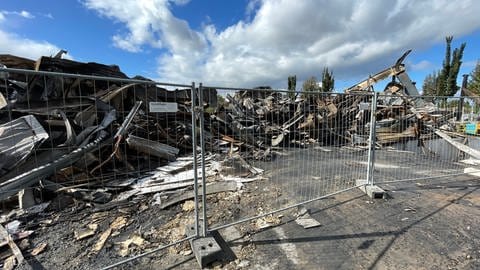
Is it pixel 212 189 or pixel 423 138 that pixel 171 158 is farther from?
pixel 423 138

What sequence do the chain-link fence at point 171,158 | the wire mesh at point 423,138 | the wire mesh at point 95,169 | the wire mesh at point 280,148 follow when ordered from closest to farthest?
the wire mesh at point 95,169 < the chain-link fence at point 171,158 < the wire mesh at point 280,148 < the wire mesh at point 423,138

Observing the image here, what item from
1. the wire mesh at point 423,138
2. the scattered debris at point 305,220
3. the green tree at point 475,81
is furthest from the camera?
the green tree at point 475,81

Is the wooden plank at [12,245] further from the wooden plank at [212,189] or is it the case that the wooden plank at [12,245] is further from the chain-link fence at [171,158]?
the wooden plank at [212,189]

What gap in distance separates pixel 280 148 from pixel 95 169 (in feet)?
19.0

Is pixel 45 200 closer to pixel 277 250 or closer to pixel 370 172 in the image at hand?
pixel 277 250

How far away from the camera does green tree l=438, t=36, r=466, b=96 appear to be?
72.9ft

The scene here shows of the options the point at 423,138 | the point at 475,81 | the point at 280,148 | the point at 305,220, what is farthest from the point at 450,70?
the point at 305,220

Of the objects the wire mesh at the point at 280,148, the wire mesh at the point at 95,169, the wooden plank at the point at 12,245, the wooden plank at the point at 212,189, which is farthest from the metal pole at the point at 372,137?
the wooden plank at the point at 12,245

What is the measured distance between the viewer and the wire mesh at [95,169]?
2.90 m

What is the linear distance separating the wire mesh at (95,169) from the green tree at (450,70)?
27934 mm

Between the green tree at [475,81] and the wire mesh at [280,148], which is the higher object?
the green tree at [475,81]

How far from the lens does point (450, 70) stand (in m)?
22.8

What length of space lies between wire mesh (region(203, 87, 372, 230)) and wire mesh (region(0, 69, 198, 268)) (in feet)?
2.76

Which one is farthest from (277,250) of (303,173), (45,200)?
(45,200)
